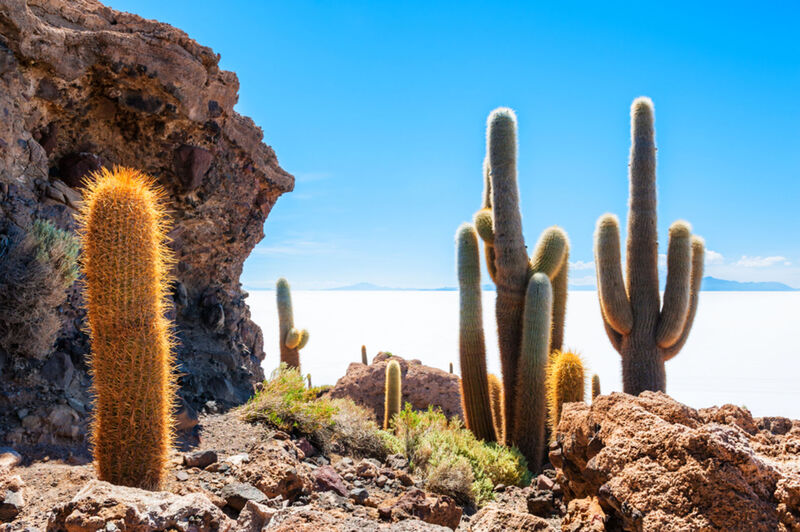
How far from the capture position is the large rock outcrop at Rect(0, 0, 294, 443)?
5.94 metres

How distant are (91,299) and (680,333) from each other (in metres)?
10.1

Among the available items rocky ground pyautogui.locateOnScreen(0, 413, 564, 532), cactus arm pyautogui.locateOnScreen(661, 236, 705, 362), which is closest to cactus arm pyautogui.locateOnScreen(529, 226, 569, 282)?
cactus arm pyautogui.locateOnScreen(661, 236, 705, 362)

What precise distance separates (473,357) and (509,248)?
2.05 meters

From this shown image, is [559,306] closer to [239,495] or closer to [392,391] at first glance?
[392,391]

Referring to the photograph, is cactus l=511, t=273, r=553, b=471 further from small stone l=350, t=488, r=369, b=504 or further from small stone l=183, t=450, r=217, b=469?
small stone l=183, t=450, r=217, b=469

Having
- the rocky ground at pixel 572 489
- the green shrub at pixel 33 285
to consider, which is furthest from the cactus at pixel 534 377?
the green shrub at pixel 33 285

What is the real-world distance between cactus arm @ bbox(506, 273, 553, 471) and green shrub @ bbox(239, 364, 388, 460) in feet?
8.17

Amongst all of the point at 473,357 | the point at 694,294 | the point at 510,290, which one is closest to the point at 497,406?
the point at 473,357

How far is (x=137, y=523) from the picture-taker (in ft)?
9.54

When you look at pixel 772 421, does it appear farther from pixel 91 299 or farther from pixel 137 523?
pixel 91 299

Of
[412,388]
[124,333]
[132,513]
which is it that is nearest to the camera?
[132,513]

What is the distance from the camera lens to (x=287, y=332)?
14.3 metres

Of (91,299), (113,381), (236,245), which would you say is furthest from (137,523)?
(236,245)

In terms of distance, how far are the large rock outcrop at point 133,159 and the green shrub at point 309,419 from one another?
1058mm
